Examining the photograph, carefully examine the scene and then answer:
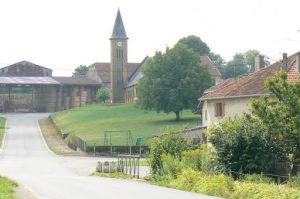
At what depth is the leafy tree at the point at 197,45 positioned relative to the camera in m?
148

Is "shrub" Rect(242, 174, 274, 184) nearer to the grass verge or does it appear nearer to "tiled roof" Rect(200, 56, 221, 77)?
the grass verge

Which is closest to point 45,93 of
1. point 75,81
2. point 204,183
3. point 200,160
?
point 75,81

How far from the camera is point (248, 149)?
33125 millimetres

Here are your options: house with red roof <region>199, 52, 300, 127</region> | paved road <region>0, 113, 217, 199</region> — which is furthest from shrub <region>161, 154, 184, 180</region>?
house with red roof <region>199, 52, 300, 127</region>

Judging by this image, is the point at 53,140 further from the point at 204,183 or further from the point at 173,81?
the point at 204,183

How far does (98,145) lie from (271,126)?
4684cm

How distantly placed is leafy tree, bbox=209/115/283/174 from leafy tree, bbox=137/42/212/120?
197 ft

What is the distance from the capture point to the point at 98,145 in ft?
253

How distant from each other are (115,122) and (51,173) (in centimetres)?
5084

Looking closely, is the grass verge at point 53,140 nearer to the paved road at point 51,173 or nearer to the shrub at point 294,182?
the paved road at point 51,173

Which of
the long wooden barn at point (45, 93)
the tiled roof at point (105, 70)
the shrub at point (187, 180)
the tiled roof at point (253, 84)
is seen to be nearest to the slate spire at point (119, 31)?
the tiled roof at point (105, 70)

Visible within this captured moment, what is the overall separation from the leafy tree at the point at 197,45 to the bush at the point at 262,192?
121112mm

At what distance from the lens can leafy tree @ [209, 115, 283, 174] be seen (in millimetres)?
32906

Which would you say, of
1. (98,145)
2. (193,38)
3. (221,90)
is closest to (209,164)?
(221,90)
